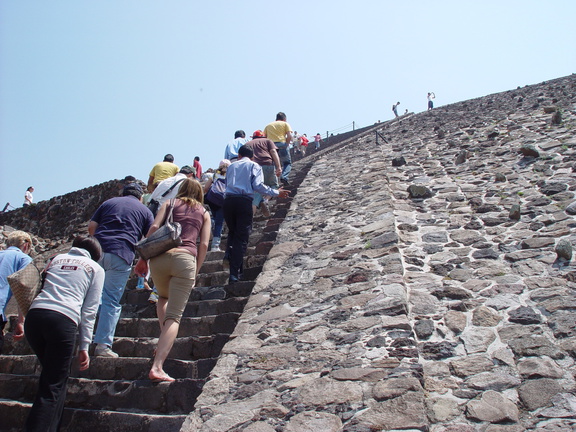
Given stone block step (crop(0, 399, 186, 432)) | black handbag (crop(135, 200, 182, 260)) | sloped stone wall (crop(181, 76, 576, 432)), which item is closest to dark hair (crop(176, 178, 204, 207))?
black handbag (crop(135, 200, 182, 260))

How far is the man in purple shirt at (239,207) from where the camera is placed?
18.3 ft

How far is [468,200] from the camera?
6527 millimetres

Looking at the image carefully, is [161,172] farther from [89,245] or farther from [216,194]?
[89,245]

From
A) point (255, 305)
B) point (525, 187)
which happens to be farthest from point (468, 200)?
point (255, 305)

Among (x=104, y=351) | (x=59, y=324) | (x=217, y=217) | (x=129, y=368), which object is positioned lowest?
(x=129, y=368)

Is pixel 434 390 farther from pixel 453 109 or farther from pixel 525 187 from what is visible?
pixel 453 109

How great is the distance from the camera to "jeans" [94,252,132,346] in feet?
14.5

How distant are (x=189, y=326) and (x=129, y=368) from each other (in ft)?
2.54

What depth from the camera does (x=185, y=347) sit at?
4531 mm

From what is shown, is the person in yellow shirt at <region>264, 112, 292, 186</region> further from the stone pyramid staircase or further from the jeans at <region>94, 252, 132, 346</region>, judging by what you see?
the jeans at <region>94, 252, 132, 346</region>

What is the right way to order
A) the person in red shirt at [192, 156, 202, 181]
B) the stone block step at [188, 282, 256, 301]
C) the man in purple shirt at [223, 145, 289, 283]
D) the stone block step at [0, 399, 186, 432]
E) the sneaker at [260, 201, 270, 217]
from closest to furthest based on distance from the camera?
the stone block step at [0, 399, 186, 432] → the stone block step at [188, 282, 256, 301] → the man in purple shirt at [223, 145, 289, 283] → the sneaker at [260, 201, 270, 217] → the person in red shirt at [192, 156, 202, 181]

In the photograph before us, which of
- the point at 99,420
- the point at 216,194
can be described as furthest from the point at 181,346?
the point at 216,194

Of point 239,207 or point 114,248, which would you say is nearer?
point 114,248

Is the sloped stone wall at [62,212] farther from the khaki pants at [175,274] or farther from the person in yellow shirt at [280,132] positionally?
the khaki pants at [175,274]
